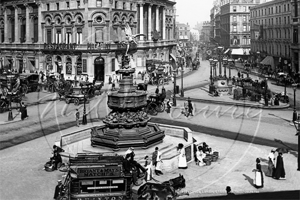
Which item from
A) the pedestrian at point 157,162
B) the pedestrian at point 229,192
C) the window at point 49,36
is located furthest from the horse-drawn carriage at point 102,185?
the window at point 49,36

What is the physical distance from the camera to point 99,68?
62094mm

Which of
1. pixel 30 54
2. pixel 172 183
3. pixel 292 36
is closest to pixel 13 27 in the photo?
pixel 30 54

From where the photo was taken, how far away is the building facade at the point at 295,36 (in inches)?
2633

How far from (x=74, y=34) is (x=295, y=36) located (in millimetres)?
40242

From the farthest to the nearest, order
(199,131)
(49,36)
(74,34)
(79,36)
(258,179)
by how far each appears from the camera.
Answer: (49,36) < (74,34) < (79,36) < (199,131) < (258,179)

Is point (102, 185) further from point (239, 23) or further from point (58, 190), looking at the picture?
point (239, 23)

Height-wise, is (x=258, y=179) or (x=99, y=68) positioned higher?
(x=99, y=68)

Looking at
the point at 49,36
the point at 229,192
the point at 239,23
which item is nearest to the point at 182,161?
the point at 229,192

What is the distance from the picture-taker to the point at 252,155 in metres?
22.5

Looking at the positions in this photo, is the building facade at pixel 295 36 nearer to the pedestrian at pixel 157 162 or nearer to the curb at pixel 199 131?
the curb at pixel 199 131

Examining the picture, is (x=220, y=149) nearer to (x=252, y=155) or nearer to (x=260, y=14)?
(x=252, y=155)

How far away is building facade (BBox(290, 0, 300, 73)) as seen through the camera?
6688 centimetres

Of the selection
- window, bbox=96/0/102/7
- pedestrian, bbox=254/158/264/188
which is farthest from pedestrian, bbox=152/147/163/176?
window, bbox=96/0/102/7

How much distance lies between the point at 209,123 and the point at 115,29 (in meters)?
36.5
